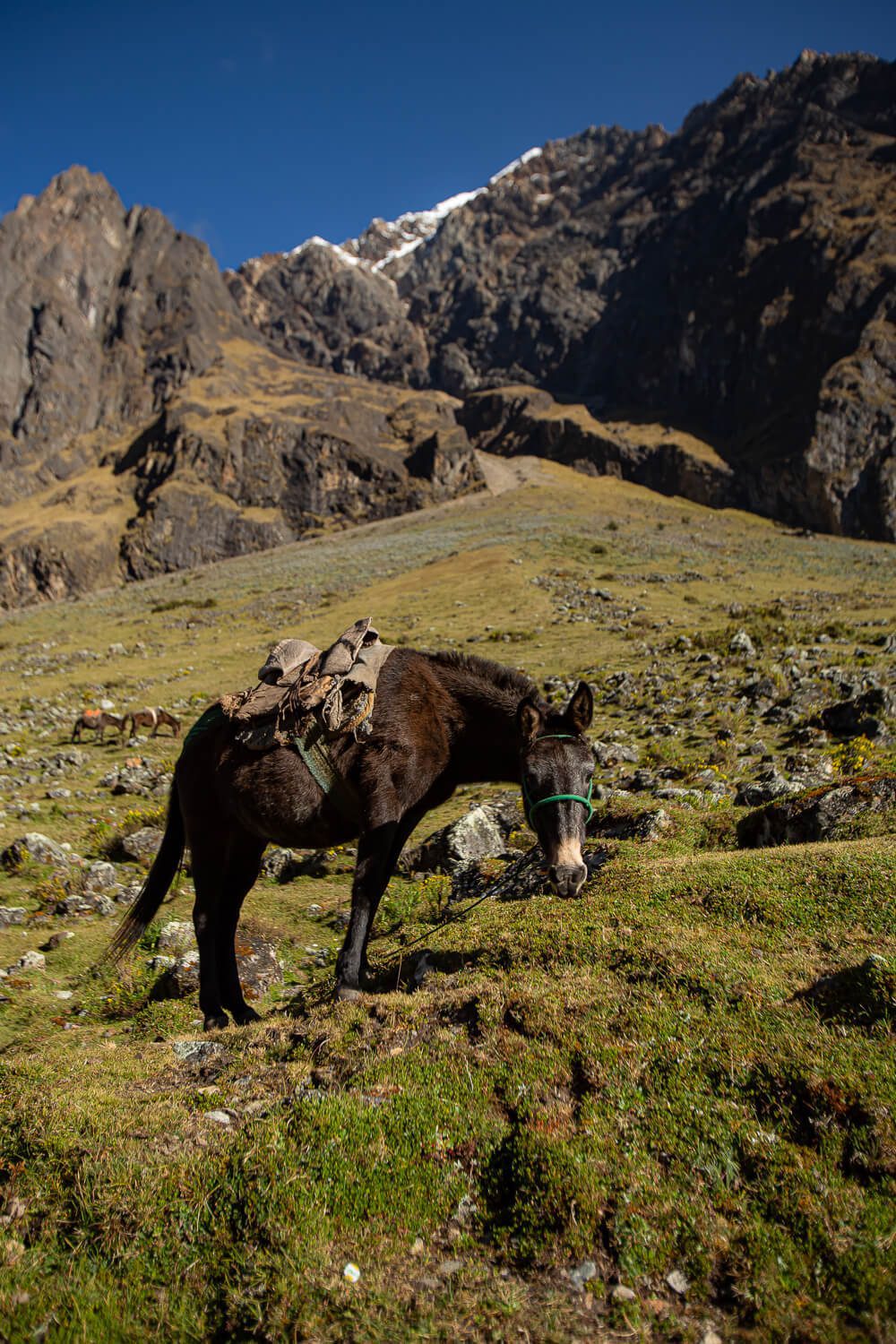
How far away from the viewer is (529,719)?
18.8 feet

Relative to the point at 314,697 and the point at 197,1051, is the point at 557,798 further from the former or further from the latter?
the point at 197,1051

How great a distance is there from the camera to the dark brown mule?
215 inches

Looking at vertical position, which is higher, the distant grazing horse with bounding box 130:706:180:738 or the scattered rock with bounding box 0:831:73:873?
the distant grazing horse with bounding box 130:706:180:738

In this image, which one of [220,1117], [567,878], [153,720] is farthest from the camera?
[153,720]

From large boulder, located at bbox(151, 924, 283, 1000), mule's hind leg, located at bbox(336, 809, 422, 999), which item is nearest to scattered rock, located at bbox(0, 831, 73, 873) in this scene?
large boulder, located at bbox(151, 924, 283, 1000)

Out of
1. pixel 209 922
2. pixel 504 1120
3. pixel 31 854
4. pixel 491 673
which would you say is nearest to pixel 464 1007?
pixel 504 1120

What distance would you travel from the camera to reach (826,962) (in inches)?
180

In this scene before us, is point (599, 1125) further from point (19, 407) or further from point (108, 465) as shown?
point (19, 407)

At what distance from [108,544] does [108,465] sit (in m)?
39.7

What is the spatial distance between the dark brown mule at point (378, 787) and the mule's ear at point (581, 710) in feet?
0.03

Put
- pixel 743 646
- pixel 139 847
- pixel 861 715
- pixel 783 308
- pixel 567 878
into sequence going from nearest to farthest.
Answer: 1. pixel 567 878
2. pixel 139 847
3. pixel 861 715
4. pixel 743 646
5. pixel 783 308

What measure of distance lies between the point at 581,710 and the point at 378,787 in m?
1.79

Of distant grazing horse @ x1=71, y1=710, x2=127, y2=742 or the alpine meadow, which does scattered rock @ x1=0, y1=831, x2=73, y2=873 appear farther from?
distant grazing horse @ x1=71, y1=710, x2=127, y2=742

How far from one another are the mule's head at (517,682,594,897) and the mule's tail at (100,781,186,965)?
394 cm
